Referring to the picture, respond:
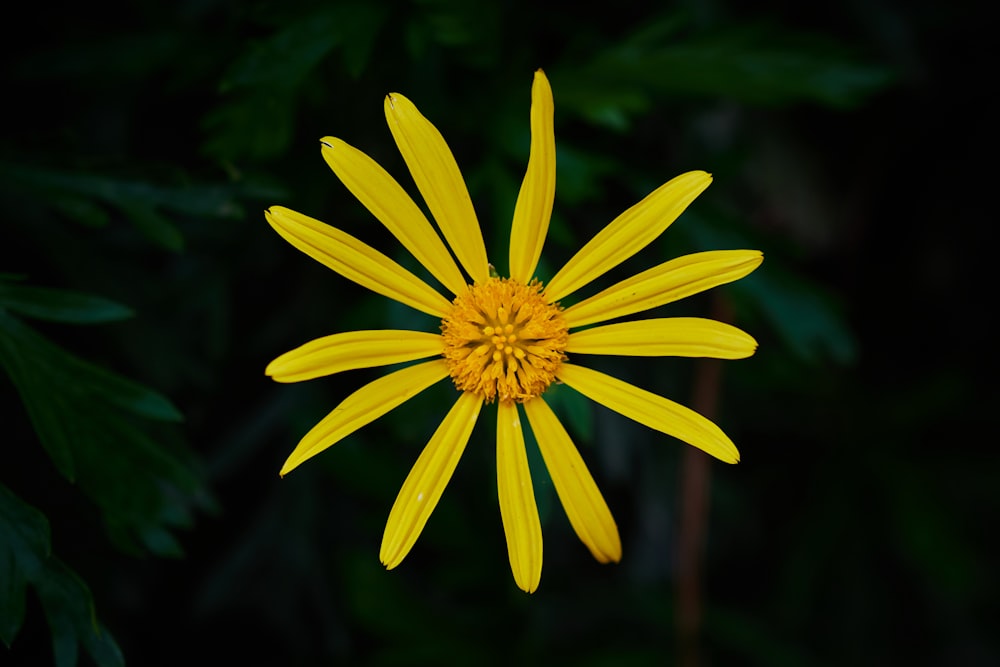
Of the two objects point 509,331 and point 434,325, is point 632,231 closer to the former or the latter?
point 509,331

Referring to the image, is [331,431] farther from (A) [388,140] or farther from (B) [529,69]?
(B) [529,69]

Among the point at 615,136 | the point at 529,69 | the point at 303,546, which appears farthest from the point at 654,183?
the point at 303,546

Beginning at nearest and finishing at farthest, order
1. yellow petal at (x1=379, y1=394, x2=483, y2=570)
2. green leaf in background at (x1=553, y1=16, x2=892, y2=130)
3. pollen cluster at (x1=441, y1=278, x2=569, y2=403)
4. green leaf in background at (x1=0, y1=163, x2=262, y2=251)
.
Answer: yellow petal at (x1=379, y1=394, x2=483, y2=570)
pollen cluster at (x1=441, y1=278, x2=569, y2=403)
green leaf in background at (x1=0, y1=163, x2=262, y2=251)
green leaf in background at (x1=553, y1=16, x2=892, y2=130)

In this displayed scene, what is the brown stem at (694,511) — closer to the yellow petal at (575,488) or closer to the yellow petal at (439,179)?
the yellow petal at (575,488)

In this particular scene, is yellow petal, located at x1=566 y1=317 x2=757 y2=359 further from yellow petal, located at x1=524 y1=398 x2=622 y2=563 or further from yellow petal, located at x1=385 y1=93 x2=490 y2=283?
yellow petal, located at x1=385 y1=93 x2=490 y2=283

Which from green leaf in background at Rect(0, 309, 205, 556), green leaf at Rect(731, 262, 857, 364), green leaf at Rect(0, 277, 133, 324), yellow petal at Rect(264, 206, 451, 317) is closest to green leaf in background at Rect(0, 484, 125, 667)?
green leaf in background at Rect(0, 309, 205, 556)

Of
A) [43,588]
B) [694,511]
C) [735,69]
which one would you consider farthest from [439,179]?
[694,511]
